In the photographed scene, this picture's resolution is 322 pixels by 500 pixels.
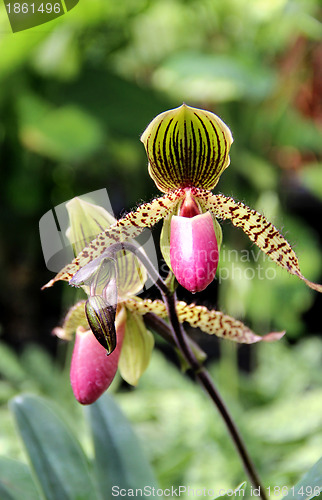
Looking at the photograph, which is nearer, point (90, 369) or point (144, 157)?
point (90, 369)

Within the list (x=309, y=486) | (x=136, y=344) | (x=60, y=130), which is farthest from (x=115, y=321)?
(x=60, y=130)

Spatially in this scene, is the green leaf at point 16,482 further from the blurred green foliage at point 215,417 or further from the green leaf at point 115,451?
the blurred green foliage at point 215,417

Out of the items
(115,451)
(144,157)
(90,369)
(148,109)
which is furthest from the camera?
(144,157)

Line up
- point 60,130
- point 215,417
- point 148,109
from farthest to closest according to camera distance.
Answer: point 148,109 → point 60,130 → point 215,417

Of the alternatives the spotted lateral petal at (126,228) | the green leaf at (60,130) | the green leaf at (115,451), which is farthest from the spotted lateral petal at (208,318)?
the green leaf at (60,130)

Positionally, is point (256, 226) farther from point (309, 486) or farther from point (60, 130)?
point (60, 130)

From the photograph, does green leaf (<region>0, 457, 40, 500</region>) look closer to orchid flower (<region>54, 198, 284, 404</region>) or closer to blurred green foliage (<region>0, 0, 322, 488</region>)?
orchid flower (<region>54, 198, 284, 404</region>)

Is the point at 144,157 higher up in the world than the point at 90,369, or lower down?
lower down

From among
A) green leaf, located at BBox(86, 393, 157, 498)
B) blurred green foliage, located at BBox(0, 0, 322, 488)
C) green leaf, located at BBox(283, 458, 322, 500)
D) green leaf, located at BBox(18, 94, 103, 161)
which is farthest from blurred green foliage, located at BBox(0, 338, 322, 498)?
green leaf, located at BBox(18, 94, 103, 161)
